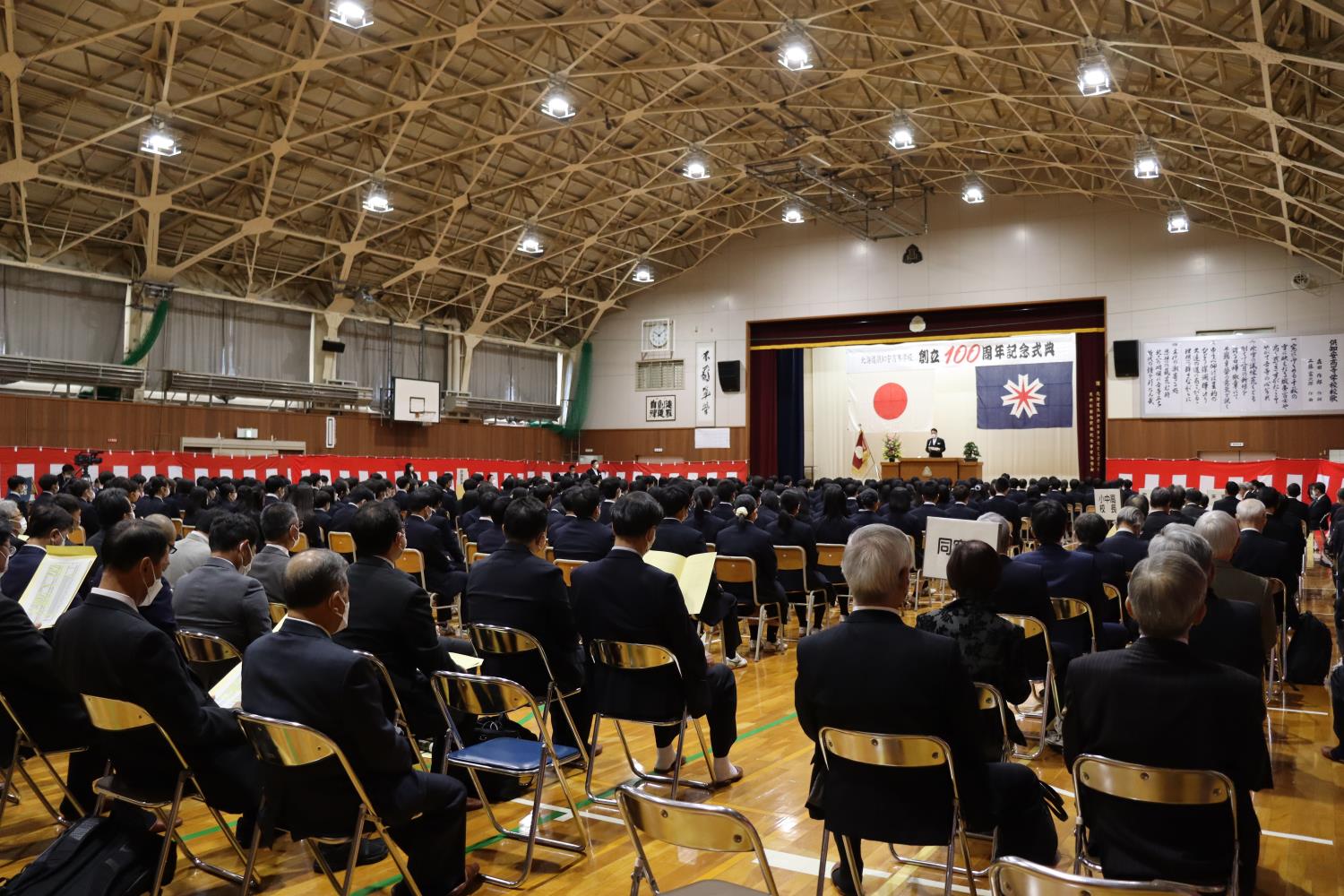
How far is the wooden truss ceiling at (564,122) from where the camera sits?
1462cm

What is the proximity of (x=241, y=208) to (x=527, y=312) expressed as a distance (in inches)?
387

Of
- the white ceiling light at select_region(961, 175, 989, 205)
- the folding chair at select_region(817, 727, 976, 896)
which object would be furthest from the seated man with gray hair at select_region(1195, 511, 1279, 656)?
the white ceiling light at select_region(961, 175, 989, 205)

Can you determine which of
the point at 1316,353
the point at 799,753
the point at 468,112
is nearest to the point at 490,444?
the point at 468,112

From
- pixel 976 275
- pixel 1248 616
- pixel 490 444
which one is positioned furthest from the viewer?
pixel 490 444

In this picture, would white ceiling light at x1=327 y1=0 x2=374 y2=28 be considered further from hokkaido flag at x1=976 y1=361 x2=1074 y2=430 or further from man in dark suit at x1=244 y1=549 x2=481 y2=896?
hokkaido flag at x1=976 y1=361 x2=1074 y2=430

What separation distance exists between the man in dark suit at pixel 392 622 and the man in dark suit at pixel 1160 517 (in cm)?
545

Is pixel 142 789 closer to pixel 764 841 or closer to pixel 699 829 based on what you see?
pixel 699 829

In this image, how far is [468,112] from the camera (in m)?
19.5

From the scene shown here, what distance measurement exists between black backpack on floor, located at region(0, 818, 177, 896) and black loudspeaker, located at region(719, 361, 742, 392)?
2507cm

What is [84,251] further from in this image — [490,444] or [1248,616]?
[1248,616]

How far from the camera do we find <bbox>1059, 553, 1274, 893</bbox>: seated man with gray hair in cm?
260

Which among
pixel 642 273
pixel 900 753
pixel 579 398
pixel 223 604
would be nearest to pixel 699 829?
pixel 900 753

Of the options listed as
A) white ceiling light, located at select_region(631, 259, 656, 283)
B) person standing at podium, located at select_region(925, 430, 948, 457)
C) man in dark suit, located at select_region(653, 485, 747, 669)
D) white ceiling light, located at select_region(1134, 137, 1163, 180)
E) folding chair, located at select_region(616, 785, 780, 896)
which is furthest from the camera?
white ceiling light, located at select_region(631, 259, 656, 283)

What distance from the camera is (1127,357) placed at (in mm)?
22672
